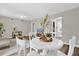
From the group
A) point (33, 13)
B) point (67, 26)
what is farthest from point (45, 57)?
point (33, 13)

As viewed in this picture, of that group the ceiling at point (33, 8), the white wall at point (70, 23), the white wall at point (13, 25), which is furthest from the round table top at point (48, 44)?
the ceiling at point (33, 8)

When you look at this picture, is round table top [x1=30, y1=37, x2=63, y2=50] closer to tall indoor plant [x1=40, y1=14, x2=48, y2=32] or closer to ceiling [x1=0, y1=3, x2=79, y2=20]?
tall indoor plant [x1=40, y1=14, x2=48, y2=32]

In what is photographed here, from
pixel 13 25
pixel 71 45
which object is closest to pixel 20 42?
pixel 13 25

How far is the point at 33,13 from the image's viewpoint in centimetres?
180

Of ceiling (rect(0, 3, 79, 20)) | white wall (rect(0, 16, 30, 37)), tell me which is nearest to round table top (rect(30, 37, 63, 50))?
white wall (rect(0, 16, 30, 37))

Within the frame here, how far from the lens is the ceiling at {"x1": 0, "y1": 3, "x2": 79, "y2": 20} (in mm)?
1724

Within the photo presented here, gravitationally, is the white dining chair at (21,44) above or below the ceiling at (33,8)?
below

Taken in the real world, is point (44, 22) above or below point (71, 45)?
above

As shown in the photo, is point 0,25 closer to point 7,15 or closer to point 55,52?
point 7,15

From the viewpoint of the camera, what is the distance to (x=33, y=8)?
69.1 inches

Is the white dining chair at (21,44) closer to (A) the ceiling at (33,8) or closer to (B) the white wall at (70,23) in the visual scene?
(A) the ceiling at (33,8)

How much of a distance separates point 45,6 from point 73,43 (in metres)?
0.81

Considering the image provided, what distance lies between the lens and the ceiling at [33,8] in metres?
1.72

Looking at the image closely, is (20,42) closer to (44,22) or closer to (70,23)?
(44,22)
